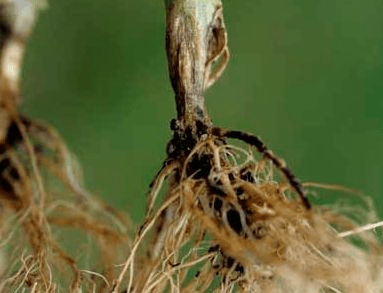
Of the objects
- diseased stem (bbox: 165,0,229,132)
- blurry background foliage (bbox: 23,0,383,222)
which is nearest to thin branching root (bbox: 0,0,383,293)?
diseased stem (bbox: 165,0,229,132)

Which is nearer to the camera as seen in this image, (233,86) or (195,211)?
(195,211)

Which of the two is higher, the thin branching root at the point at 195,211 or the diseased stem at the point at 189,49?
the diseased stem at the point at 189,49

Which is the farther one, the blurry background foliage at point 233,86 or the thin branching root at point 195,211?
the blurry background foliage at point 233,86

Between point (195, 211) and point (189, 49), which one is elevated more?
point (189, 49)

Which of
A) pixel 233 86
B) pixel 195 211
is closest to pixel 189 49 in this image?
pixel 195 211

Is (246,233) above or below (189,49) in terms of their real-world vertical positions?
below

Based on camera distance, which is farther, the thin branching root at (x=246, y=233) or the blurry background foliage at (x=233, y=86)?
the blurry background foliage at (x=233, y=86)

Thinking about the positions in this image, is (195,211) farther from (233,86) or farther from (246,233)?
(233,86)

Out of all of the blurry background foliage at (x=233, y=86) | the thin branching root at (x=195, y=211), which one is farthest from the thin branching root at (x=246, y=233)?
the blurry background foliage at (x=233, y=86)

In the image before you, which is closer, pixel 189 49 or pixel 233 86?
pixel 189 49

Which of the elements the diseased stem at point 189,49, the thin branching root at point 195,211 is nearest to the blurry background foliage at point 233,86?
the thin branching root at point 195,211

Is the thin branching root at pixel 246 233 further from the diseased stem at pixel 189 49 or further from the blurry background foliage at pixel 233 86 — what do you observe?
the blurry background foliage at pixel 233 86
